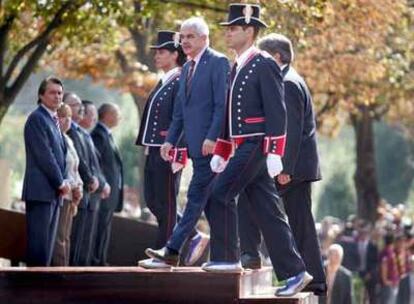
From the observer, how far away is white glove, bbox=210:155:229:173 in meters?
15.0

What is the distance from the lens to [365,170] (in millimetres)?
42438

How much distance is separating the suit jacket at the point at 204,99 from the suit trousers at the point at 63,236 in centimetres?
348

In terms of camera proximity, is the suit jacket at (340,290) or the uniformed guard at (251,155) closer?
the uniformed guard at (251,155)

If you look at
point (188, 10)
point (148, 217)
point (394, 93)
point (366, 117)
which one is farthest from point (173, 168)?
point (366, 117)

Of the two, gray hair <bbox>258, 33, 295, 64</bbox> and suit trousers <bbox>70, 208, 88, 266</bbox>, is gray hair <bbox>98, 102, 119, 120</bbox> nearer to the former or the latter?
suit trousers <bbox>70, 208, 88, 266</bbox>

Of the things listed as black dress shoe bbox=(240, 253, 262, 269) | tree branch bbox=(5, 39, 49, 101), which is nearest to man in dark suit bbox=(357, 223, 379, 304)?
tree branch bbox=(5, 39, 49, 101)

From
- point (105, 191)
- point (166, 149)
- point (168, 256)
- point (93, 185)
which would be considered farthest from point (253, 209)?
point (105, 191)

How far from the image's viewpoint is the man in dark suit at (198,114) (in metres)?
15.2

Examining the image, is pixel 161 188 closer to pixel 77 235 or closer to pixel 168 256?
pixel 168 256

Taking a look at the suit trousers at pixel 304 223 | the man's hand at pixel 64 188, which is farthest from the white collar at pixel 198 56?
the man's hand at pixel 64 188

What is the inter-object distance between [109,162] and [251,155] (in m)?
6.95

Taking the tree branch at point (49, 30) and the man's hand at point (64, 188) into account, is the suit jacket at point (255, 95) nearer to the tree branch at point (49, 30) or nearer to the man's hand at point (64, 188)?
the man's hand at point (64, 188)

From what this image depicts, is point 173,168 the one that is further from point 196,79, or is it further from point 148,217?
point 148,217

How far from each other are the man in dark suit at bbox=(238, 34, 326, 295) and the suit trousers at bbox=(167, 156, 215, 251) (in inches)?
28.3
